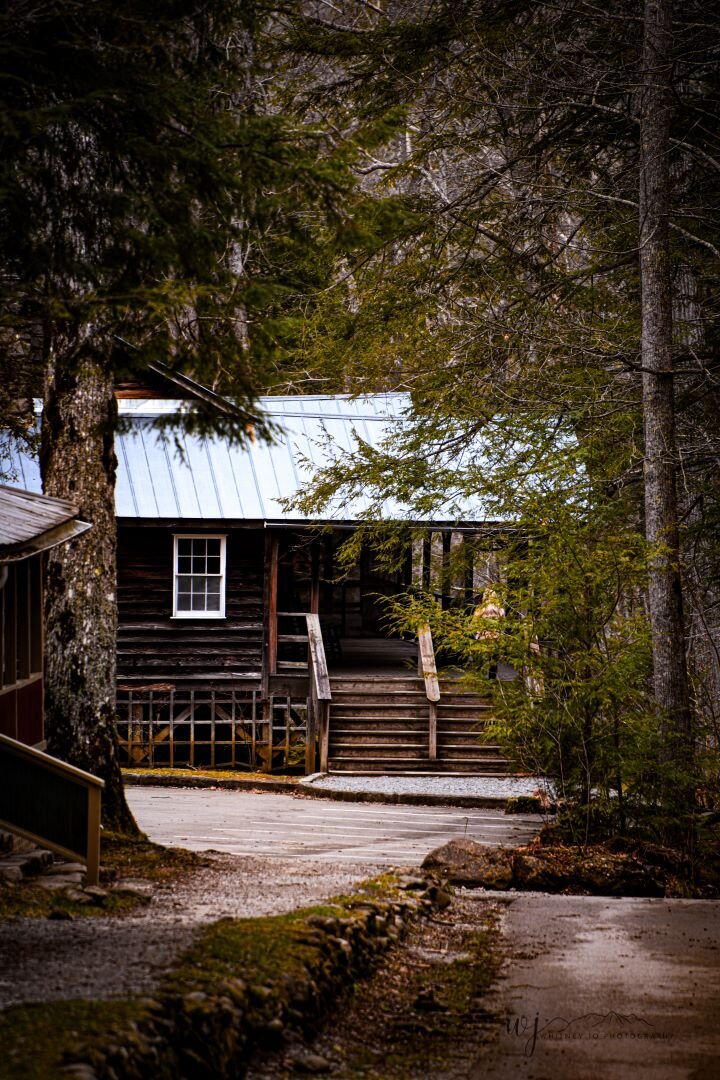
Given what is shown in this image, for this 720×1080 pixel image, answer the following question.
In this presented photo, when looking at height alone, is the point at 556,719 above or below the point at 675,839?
above

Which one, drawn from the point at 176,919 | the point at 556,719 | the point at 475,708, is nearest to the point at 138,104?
the point at 176,919

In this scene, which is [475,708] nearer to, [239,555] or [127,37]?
[239,555]

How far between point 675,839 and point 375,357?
6.99 meters

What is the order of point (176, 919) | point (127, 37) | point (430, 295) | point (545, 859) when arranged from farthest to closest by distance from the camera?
point (430, 295) < point (545, 859) < point (176, 919) < point (127, 37)

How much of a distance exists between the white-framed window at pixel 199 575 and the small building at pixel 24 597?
10927mm

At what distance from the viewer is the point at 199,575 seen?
2259 centimetres

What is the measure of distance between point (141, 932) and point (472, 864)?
4776mm

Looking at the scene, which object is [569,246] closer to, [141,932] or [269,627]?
[269,627]

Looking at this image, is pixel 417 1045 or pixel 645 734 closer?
pixel 417 1045

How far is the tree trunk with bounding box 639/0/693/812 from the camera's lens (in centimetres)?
1270

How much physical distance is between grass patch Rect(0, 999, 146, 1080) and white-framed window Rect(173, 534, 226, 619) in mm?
17313

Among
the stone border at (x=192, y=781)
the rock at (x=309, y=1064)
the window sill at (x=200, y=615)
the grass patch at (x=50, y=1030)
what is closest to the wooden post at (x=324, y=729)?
the stone border at (x=192, y=781)

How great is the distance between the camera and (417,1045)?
20.8ft

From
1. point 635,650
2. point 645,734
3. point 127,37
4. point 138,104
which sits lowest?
point 645,734
